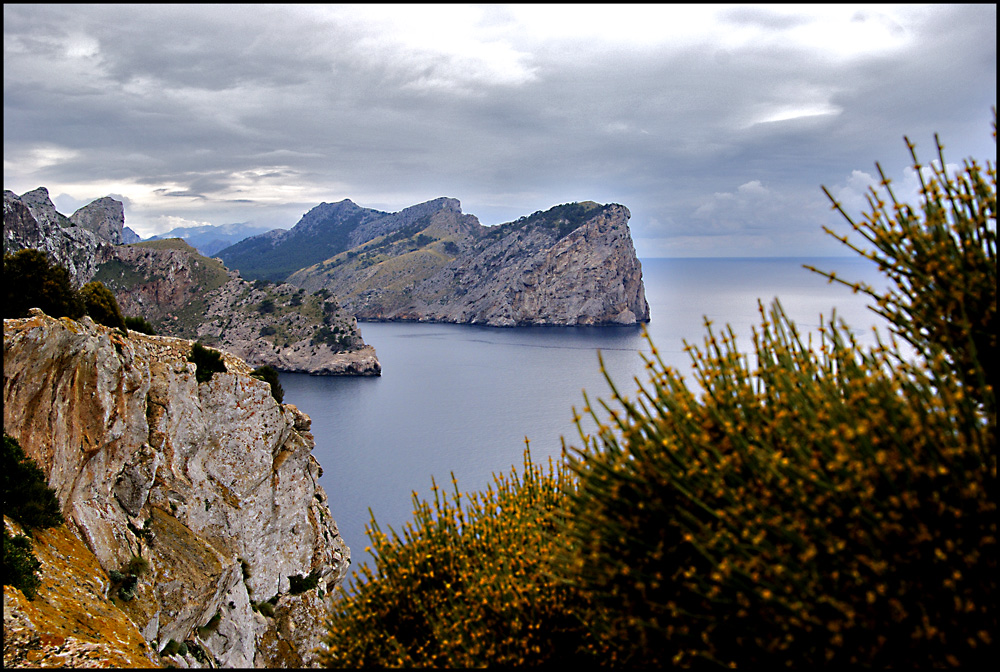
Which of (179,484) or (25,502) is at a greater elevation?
(25,502)

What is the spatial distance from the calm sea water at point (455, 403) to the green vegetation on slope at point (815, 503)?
882cm

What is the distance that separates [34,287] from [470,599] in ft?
60.6

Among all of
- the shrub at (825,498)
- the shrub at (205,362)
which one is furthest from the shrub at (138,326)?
the shrub at (825,498)

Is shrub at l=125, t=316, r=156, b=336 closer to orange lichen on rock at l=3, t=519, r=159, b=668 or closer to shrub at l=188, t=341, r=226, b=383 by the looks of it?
shrub at l=188, t=341, r=226, b=383

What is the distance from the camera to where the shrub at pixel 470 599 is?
809 cm

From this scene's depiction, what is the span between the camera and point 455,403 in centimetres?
7906

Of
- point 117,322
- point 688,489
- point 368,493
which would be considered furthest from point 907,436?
point 368,493

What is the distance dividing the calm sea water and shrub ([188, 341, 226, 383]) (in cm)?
1451

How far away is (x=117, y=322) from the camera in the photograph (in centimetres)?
2320

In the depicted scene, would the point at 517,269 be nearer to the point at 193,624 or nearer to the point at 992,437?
the point at 193,624

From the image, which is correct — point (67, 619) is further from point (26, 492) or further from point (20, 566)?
point (26, 492)

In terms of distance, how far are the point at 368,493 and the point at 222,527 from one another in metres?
27.5

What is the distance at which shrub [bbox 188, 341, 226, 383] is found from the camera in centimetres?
2402

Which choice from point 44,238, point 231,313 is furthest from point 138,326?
point 231,313
